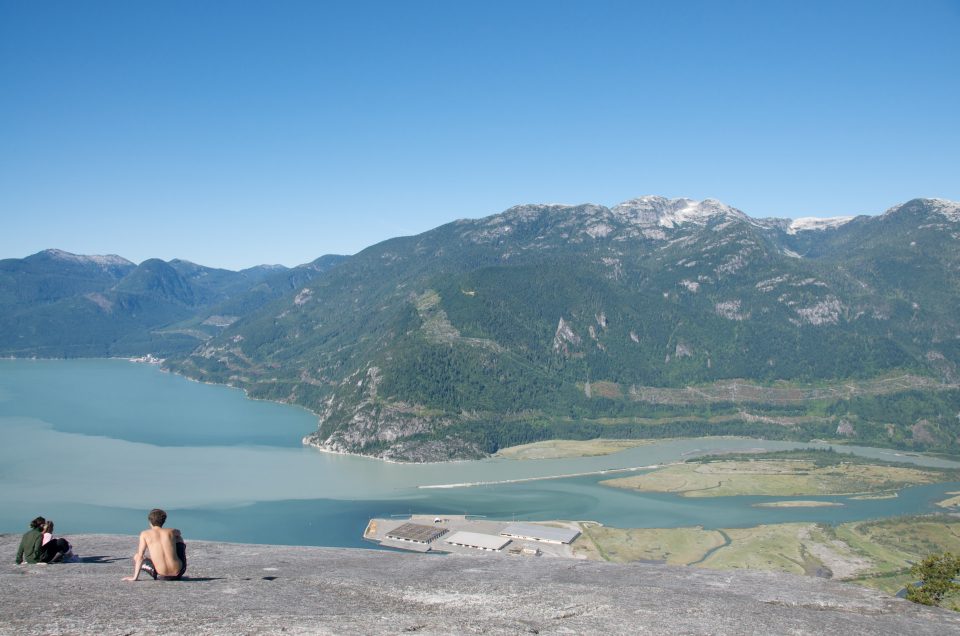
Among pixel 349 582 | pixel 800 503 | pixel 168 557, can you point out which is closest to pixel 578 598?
pixel 349 582

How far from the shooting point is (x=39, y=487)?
98.2 meters

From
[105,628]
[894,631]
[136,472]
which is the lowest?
[136,472]

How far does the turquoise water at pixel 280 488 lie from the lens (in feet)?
288

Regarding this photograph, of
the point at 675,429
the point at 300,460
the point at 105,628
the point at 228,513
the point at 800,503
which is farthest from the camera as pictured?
the point at 675,429

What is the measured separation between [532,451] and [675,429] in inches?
1726

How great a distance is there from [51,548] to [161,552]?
421 centimetres

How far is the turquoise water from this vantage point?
87688mm

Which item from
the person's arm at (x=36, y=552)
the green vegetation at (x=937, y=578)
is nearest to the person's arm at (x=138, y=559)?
the person's arm at (x=36, y=552)

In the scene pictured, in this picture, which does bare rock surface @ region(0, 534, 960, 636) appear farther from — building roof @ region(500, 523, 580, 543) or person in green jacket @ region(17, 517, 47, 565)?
building roof @ region(500, 523, 580, 543)

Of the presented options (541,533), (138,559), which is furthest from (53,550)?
(541,533)

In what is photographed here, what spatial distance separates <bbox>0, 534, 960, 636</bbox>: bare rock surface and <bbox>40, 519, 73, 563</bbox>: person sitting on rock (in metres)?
0.47

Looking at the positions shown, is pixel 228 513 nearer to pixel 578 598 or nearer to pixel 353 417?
pixel 353 417

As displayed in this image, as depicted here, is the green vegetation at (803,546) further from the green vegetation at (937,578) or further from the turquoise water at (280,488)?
the green vegetation at (937,578)

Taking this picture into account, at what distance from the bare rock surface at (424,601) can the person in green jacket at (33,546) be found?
13.3 inches
